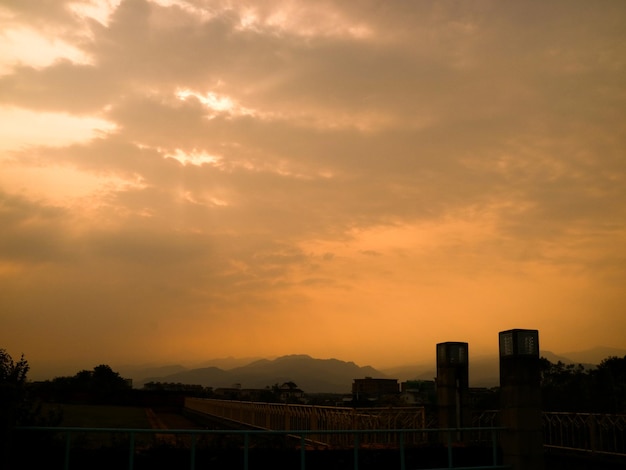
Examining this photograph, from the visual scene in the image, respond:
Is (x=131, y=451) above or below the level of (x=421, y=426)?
above

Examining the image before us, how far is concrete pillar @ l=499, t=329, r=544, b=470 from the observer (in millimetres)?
15047

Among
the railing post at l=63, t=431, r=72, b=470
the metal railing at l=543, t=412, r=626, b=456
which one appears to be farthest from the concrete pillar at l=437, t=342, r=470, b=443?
the railing post at l=63, t=431, r=72, b=470

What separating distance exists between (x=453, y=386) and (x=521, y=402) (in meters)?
3.25

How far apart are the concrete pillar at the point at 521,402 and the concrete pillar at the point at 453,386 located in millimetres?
2466

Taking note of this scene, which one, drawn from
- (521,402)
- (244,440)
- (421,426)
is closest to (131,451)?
(244,440)

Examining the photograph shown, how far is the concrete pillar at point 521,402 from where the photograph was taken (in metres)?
15.0

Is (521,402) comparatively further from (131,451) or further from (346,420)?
(131,451)

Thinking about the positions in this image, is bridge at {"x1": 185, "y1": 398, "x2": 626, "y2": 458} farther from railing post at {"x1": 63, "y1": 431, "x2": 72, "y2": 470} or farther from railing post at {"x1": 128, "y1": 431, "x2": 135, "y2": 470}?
railing post at {"x1": 63, "y1": 431, "x2": 72, "y2": 470}

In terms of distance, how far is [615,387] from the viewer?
47625 mm

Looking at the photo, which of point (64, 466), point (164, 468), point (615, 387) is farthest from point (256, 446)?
point (615, 387)

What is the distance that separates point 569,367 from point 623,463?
46.0 m

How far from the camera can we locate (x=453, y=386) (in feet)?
60.0

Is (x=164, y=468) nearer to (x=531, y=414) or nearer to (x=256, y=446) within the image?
(x=256, y=446)

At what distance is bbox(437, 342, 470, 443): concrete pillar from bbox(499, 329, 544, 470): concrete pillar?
2.47 meters
